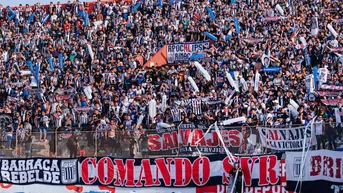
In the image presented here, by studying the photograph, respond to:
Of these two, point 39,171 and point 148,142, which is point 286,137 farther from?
point 39,171

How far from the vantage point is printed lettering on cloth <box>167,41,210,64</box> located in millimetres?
34781

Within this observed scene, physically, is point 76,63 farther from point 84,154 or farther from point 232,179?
point 232,179

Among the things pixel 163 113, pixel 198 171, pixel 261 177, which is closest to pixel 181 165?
pixel 198 171

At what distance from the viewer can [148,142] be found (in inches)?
937

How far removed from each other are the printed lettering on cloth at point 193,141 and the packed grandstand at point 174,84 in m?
0.03

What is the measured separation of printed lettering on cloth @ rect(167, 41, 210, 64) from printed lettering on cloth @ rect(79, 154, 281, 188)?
11847mm

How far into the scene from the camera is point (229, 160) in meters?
22.2

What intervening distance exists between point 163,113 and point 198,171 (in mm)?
7244

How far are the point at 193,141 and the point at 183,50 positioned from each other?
41.8ft

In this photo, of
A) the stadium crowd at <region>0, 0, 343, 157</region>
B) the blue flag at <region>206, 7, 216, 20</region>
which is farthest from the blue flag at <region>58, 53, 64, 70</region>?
the blue flag at <region>206, 7, 216, 20</region>

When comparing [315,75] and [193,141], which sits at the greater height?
[315,75]

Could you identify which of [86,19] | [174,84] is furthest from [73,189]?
[86,19]

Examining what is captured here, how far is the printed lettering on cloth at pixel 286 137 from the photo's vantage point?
21156 millimetres

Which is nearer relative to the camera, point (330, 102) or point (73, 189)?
point (73, 189)
